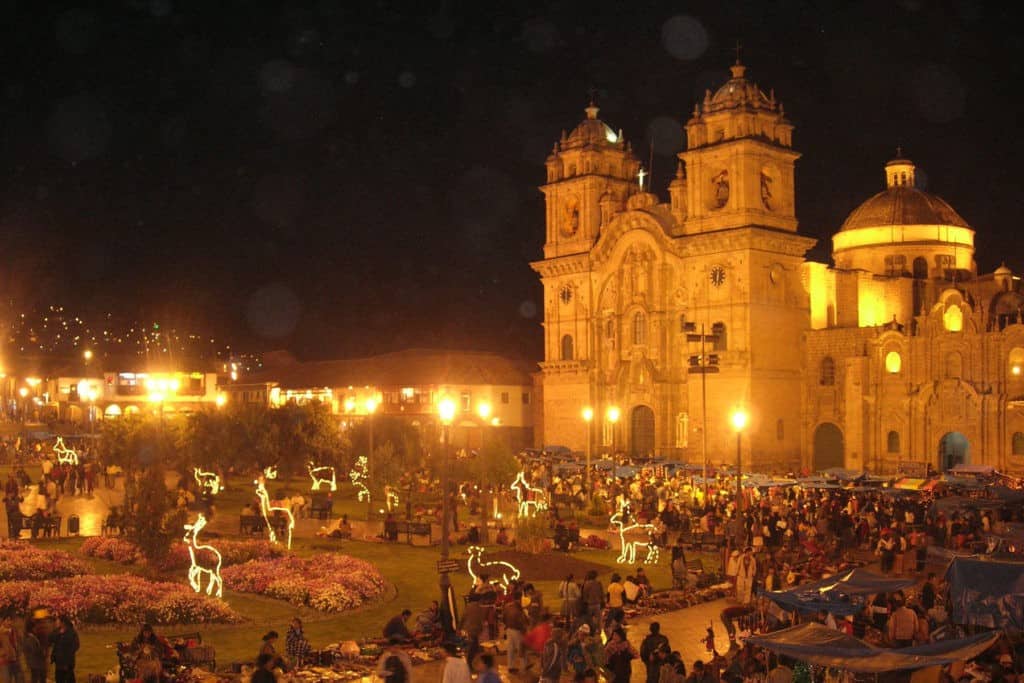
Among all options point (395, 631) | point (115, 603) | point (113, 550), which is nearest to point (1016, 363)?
point (113, 550)

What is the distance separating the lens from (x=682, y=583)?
2502 centimetres

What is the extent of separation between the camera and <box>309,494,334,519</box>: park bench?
36.7m

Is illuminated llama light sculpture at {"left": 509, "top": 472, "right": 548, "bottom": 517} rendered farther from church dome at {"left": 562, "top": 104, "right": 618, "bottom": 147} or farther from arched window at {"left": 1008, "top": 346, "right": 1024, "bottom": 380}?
church dome at {"left": 562, "top": 104, "right": 618, "bottom": 147}

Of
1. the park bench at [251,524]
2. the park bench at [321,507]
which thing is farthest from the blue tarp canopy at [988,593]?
the park bench at [321,507]

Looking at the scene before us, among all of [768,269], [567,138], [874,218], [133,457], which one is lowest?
[133,457]

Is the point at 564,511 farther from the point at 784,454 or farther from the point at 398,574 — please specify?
the point at 784,454

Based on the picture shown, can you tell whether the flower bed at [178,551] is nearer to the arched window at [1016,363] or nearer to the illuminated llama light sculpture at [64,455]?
the illuminated llama light sculpture at [64,455]

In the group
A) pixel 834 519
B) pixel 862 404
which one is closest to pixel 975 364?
pixel 862 404

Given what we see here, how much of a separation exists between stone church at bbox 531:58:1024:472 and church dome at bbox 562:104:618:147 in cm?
14

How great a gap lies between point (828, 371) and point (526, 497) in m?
25.5

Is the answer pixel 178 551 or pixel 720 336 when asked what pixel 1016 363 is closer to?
pixel 720 336

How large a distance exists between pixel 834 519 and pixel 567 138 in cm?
4183

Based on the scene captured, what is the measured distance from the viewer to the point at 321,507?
→ 36719 mm

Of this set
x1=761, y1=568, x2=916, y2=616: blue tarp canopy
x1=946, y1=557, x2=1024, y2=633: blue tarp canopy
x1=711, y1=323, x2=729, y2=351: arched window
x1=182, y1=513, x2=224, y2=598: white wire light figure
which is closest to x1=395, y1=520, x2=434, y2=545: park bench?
x1=182, y1=513, x2=224, y2=598: white wire light figure
